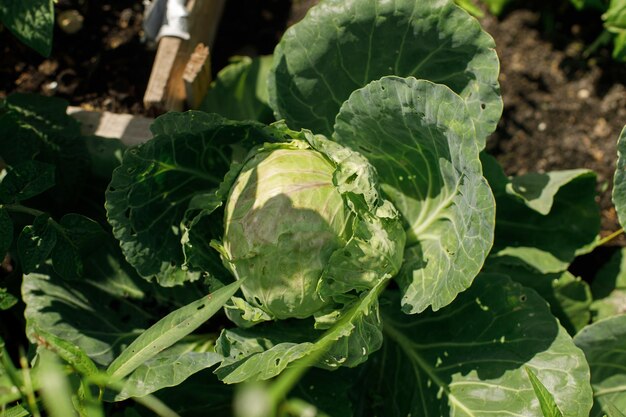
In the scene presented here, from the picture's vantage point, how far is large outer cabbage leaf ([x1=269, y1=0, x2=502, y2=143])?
1.95 metres

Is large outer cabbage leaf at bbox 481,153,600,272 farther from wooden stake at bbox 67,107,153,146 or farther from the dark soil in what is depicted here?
wooden stake at bbox 67,107,153,146

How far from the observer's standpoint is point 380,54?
2.08 m

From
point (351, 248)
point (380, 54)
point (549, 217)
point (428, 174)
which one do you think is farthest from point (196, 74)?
point (549, 217)

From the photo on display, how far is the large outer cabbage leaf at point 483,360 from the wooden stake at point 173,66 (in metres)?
1.12

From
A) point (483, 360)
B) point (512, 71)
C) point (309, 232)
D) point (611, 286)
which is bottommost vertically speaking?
point (611, 286)

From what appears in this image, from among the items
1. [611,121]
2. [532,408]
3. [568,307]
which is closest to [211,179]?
[532,408]

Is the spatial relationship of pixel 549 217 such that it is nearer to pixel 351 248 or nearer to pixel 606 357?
pixel 606 357

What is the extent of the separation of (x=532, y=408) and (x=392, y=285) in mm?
785

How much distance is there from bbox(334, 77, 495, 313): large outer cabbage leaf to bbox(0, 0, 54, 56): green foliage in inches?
35.0

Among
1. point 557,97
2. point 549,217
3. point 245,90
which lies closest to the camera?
point 549,217

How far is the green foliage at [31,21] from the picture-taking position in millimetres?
2014

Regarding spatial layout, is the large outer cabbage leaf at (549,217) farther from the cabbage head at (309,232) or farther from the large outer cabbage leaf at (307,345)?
the large outer cabbage leaf at (307,345)

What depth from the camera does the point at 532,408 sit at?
1.85m

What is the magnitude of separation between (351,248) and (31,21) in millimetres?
1172
